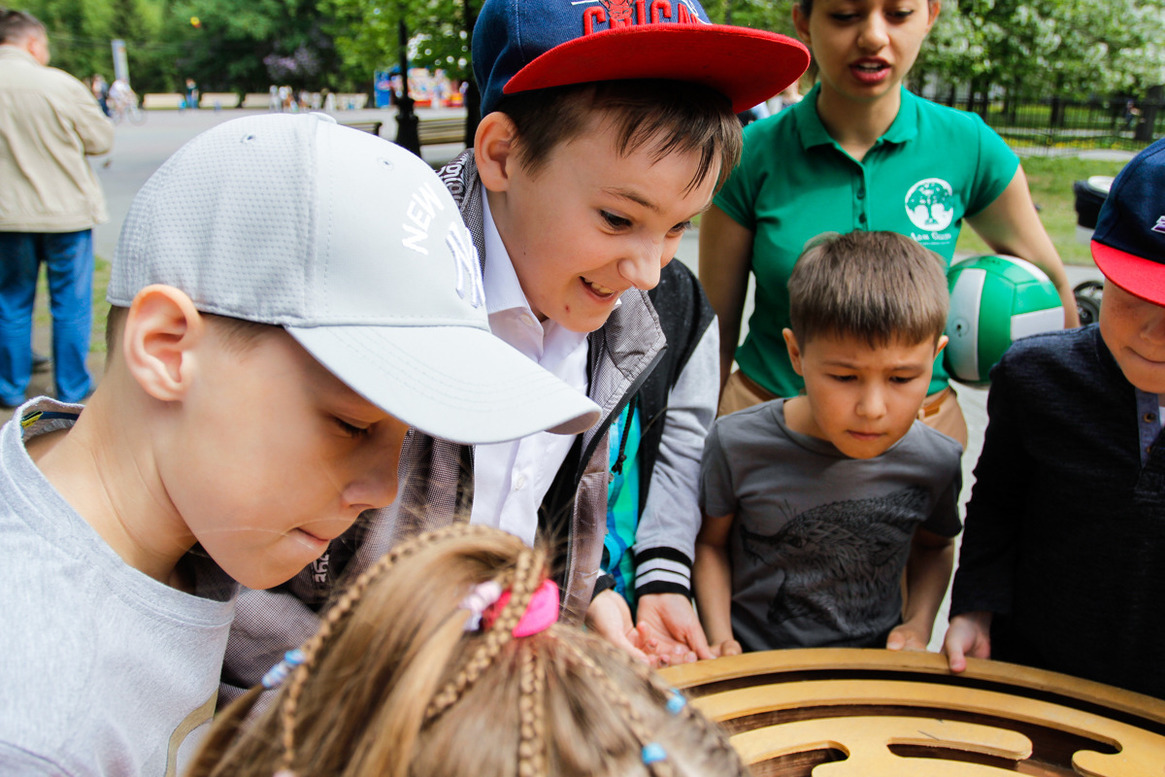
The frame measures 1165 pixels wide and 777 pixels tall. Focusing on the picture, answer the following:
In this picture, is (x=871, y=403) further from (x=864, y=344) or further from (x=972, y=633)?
(x=972, y=633)

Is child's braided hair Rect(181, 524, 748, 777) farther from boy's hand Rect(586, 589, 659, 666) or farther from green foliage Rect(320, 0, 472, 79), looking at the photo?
green foliage Rect(320, 0, 472, 79)

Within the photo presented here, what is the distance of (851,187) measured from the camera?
7.82 ft

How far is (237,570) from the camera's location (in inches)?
41.9

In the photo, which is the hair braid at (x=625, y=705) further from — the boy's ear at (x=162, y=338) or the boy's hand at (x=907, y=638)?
the boy's hand at (x=907, y=638)

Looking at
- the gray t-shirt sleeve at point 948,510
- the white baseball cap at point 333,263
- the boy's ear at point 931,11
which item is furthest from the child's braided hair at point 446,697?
the boy's ear at point 931,11

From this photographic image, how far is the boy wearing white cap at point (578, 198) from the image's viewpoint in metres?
1.45

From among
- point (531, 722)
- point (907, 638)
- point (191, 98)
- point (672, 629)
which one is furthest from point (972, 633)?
point (191, 98)

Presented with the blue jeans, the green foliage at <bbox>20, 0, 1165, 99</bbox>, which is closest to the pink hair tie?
the green foliage at <bbox>20, 0, 1165, 99</bbox>

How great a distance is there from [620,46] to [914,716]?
1.31 meters

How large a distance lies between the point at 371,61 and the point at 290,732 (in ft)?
47.9

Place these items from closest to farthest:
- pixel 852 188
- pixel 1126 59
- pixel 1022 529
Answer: pixel 1022 529 → pixel 852 188 → pixel 1126 59

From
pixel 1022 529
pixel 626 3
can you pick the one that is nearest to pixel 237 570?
pixel 626 3

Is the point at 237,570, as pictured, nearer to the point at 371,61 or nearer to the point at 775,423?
the point at 775,423

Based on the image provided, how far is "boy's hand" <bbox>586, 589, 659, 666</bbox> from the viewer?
182cm
